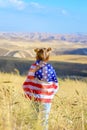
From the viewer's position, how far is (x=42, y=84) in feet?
18.5

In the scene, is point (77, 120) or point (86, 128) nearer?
point (86, 128)

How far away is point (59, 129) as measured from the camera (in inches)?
201

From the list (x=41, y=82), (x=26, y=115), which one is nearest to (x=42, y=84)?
(x=41, y=82)

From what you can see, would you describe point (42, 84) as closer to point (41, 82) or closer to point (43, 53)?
point (41, 82)

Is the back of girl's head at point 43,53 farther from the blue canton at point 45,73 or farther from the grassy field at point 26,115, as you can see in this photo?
the grassy field at point 26,115

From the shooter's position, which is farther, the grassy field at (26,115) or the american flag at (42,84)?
the american flag at (42,84)

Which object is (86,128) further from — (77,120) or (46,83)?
(46,83)

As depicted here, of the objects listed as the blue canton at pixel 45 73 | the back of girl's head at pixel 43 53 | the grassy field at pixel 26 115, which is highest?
the back of girl's head at pixel 43 53

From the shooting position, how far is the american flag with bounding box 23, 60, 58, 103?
5.61m

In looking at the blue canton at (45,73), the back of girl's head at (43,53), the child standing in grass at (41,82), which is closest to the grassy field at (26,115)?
the child standing in grass at (41,82)

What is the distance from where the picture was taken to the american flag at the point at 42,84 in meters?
5.61

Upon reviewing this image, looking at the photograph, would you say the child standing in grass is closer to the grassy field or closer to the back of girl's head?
the back of girl's head

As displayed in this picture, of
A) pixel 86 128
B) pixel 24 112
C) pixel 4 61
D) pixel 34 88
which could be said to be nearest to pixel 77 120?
pixel 86 128

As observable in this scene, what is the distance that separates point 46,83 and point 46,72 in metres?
0.15
